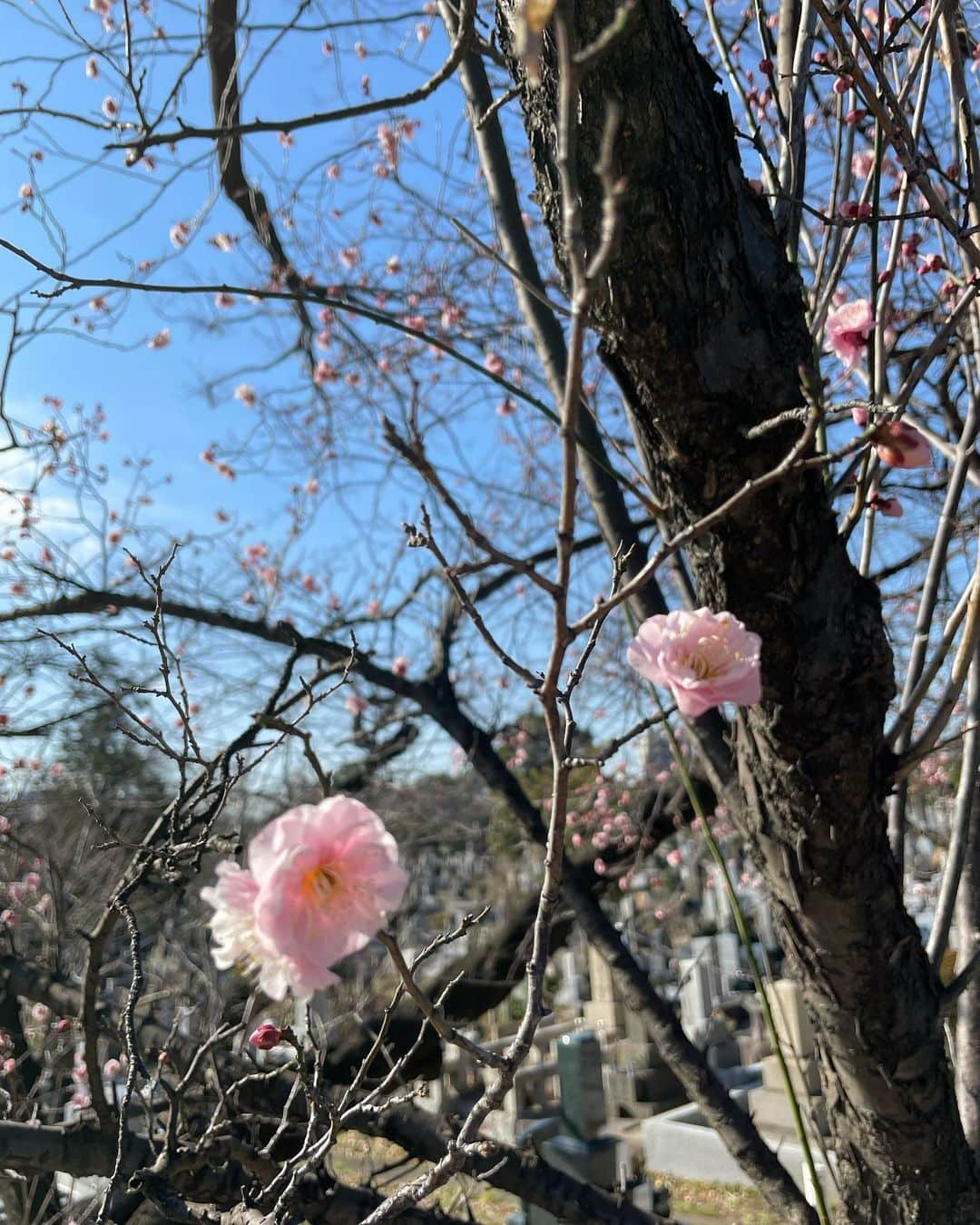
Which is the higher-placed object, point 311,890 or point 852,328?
point 852,328

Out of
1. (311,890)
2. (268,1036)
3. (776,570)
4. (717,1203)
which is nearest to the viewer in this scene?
(311,890)

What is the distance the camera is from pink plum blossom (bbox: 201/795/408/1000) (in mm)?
727

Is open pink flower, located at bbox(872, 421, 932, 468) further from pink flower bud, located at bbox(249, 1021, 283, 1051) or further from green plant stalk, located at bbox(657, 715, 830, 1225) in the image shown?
pink flower bud, located at bbox(249, 1021, 283, 1051)

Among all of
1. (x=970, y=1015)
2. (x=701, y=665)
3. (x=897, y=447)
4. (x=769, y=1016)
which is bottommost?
(x=970, y=1015)

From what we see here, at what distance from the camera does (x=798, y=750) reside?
1532 millimetres

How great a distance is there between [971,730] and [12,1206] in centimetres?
370

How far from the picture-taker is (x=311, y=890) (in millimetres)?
767

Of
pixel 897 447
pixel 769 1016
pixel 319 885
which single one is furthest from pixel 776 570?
pixel 319 885

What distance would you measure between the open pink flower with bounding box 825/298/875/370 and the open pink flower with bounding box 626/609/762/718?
2.95 feet

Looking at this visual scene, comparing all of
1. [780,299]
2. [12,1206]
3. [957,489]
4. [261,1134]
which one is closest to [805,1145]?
[957,489]

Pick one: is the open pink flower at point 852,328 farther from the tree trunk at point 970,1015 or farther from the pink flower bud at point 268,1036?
the pink flower bud at point 268,1036

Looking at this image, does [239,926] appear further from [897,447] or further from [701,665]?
[897,447]

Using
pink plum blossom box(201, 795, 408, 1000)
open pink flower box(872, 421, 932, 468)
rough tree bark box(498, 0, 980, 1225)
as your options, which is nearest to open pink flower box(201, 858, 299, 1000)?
pink plum blossom box(201, 795, 408, 1000)

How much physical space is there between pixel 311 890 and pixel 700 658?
0.50 meters
